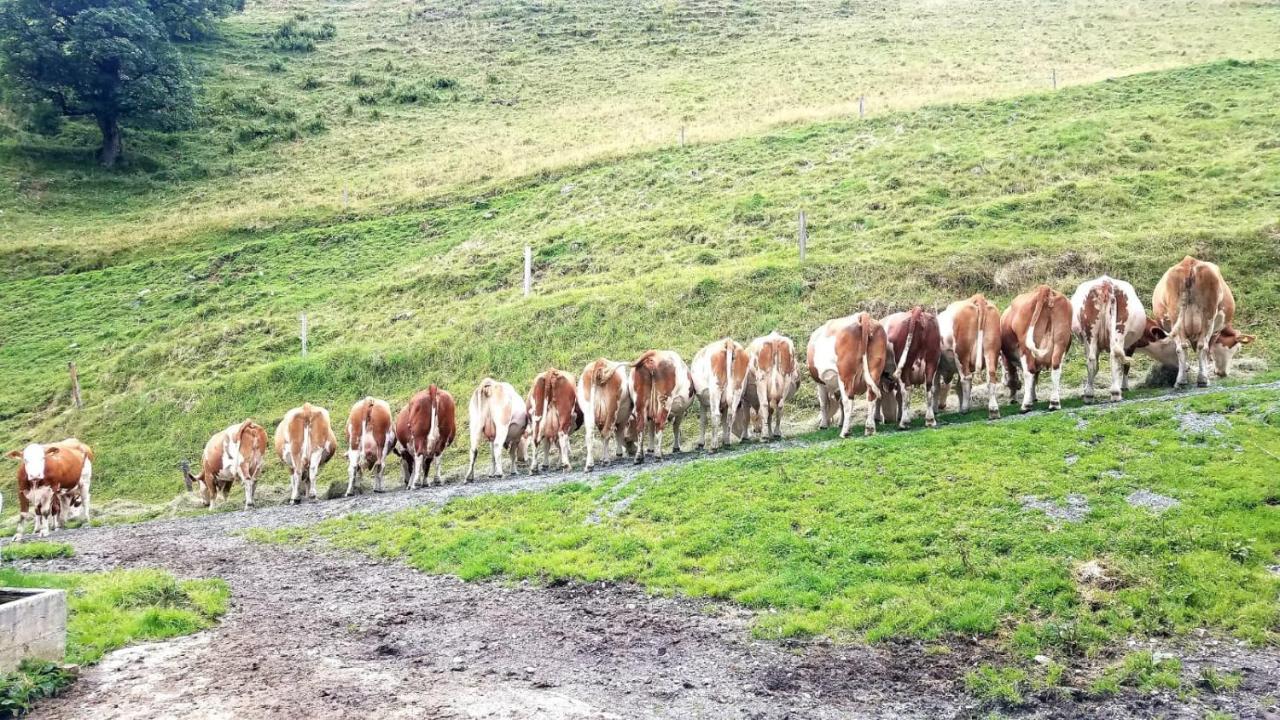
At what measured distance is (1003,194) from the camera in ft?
90.7

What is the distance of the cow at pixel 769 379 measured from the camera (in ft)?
55.5

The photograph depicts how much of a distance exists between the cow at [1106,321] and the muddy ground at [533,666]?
8425 mm

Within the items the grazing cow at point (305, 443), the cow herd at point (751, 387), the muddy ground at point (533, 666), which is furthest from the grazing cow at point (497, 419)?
the muddy ground at point (533, 666)

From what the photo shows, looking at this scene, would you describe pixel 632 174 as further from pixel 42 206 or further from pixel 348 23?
pixel 348 23

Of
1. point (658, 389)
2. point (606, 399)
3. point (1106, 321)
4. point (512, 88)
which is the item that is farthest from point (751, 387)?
point (512, 88)

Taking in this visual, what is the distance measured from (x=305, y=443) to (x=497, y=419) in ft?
14.2

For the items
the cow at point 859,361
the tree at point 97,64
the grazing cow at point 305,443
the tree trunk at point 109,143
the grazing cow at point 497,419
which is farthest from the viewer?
the tree trunk at point 109,143

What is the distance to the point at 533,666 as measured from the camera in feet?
26.7

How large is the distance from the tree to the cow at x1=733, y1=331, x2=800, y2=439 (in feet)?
148

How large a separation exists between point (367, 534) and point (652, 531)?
5.07 meters

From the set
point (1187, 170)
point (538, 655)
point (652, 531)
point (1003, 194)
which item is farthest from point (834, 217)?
point (538, 655)

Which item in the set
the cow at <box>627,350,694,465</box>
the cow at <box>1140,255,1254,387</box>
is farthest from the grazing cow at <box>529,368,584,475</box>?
the cow at <box>1140,255,1254,387</box>

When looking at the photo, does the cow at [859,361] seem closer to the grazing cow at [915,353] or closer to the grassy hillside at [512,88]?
the grazing cow at [915,353]

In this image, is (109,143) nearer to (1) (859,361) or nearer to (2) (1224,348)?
(1) (859,361)
